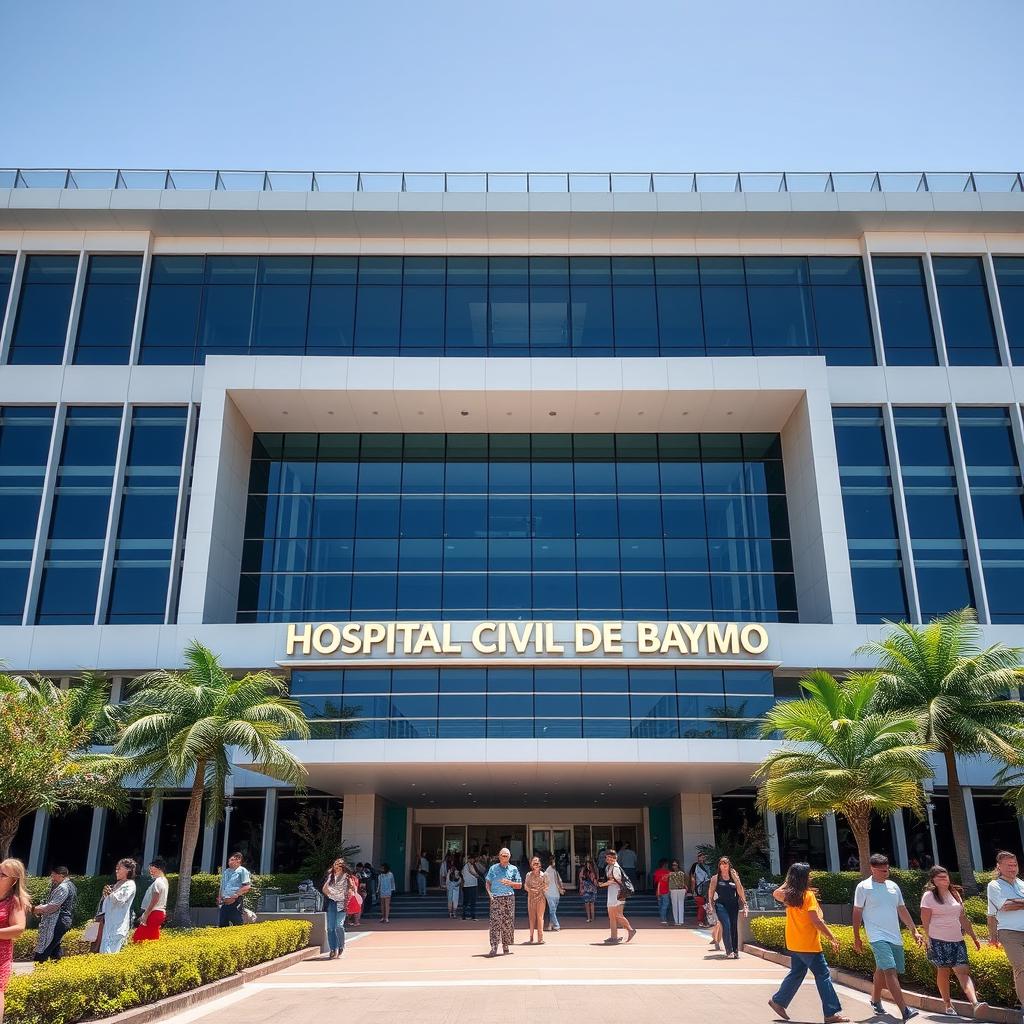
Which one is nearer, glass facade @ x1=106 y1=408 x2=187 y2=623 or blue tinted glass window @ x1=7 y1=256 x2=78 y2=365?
glass facade @ x1=106 y1=408 x2=187 y2=623

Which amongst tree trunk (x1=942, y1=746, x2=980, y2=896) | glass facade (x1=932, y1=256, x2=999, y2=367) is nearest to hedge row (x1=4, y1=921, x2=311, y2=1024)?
tree trunk (x1=942, y1=746, x2=980, y2=896)

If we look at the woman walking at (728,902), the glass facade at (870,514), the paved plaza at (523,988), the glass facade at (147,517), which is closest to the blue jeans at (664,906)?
the paved plaza at (523,988)

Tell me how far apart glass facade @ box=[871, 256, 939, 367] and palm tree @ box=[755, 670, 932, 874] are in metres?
15.8

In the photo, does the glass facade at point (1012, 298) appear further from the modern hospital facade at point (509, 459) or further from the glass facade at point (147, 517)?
the glass facade at point (147, 517)

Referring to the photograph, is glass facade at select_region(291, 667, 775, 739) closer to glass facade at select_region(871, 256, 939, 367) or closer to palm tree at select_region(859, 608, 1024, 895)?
palm tree at select_region(859, 608, 1024, 895)

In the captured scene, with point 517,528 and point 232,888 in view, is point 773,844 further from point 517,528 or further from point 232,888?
point 232,888

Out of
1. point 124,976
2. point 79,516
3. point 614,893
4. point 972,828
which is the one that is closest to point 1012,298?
point 972,828

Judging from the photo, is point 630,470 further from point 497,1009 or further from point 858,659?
point 497,1009

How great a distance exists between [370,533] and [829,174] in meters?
19.6

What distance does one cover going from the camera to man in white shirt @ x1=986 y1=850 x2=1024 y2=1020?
968 cm

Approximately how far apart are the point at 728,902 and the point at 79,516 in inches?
919

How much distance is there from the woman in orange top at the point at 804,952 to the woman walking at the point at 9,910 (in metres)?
7.05

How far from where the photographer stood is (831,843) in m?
28.8

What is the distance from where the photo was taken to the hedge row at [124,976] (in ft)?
30.8
